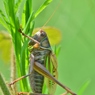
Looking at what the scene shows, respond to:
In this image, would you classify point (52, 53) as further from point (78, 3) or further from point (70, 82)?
point (70, 82)

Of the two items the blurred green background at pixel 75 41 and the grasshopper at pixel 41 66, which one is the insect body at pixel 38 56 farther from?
the blurred green background at pixel 75 41

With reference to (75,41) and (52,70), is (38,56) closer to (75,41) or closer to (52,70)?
(52,70)

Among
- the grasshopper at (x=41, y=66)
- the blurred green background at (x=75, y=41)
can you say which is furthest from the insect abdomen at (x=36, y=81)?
the blurred green background at (x=75, y=41)

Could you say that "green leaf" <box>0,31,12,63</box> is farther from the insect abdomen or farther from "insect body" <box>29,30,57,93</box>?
the insect abdomen

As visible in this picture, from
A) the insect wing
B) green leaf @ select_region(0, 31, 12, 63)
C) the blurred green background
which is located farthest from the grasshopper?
the blurred green background

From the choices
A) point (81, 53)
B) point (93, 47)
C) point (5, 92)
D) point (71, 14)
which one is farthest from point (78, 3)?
point (5, 92)

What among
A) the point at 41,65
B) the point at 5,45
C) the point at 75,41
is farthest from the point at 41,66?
the point at 75,41

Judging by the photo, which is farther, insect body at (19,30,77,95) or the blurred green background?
the blurred green background
